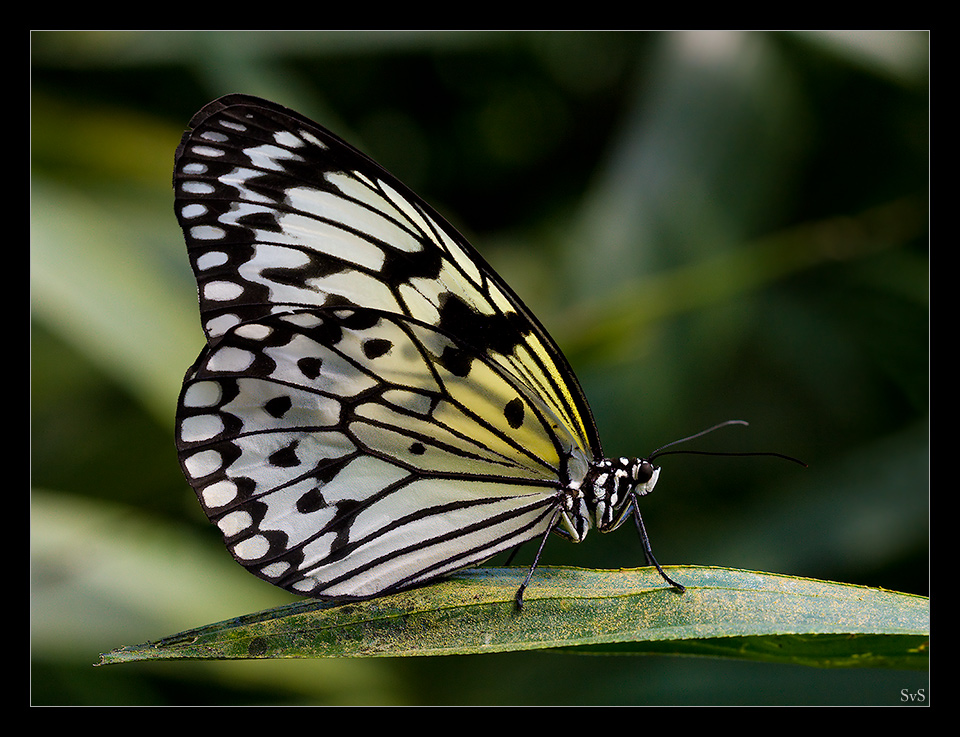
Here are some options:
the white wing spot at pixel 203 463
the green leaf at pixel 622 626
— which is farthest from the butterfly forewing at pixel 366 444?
the green leaf at pixel 622 626

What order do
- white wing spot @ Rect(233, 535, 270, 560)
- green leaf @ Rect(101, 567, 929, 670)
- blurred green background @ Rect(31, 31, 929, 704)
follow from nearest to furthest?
green leaf @ Rect(101, 567, 929, 670) → white wing spot @ Rect(233, 535, 270, 560) → blurred green background @ Rect(31, 31, 929, 704)

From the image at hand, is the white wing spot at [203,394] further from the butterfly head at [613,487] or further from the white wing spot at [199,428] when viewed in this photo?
the butterfly head at [613,487]

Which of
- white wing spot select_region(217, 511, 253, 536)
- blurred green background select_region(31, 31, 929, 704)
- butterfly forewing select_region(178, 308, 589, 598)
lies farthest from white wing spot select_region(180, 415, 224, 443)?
blurred green background select_region(31, 31, 929, 704)

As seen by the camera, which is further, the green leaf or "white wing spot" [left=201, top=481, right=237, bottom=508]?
"white wing spot" [left=201, top=481, right=237, bottom=508]

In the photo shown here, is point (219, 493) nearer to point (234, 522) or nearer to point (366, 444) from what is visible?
point (234, 522)

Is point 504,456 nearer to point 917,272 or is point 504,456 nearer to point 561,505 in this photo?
point 561,505

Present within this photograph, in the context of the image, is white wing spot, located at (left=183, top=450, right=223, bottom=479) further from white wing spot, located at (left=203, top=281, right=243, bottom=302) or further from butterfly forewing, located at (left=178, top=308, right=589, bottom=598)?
white wing spot, located at (left=203, top=281, right=243, bottom=302)

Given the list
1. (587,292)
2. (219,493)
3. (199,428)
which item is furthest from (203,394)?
(587,292)

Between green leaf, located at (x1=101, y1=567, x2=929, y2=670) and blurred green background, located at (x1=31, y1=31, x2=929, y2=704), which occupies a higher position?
blurred green background, located at (x1=31, y1=31, x2=929, y2=704)
